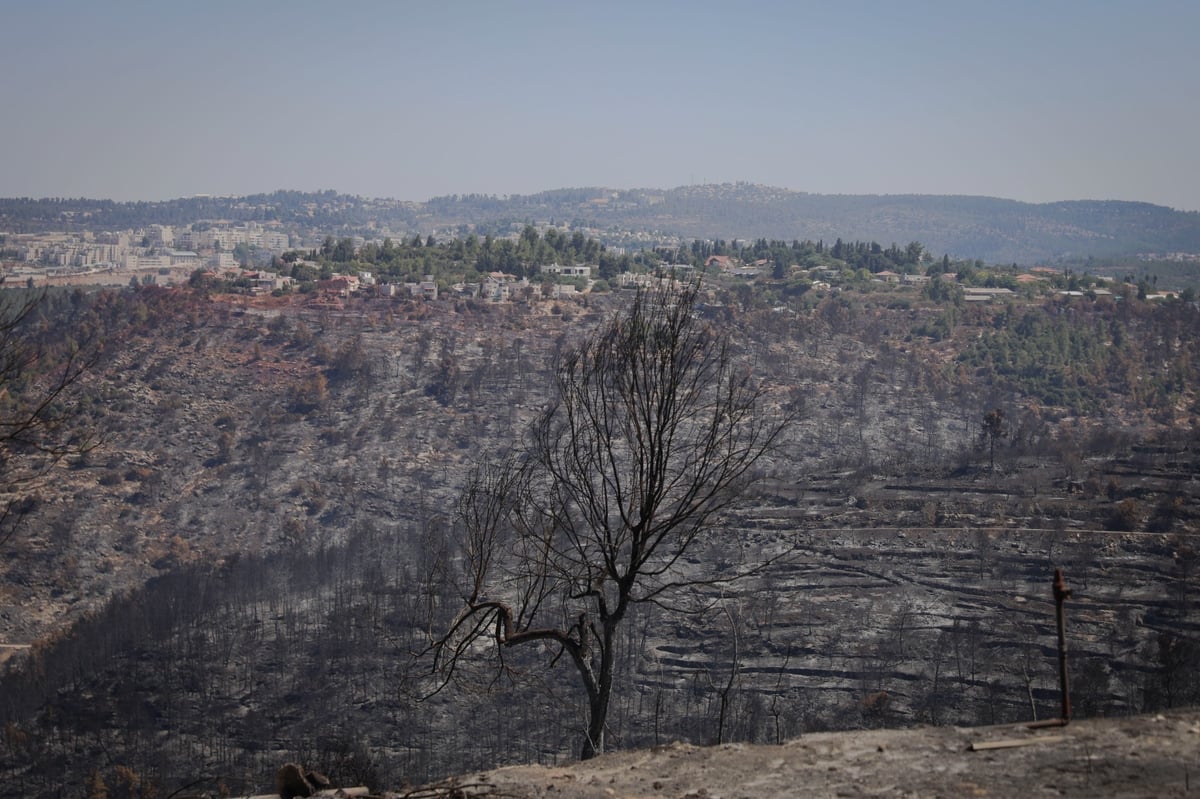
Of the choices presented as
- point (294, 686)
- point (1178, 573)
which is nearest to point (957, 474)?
point (1178, 573)

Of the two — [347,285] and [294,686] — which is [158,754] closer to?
[294,686]

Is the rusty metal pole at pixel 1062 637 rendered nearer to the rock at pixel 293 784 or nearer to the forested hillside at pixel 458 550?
the forested hillside at pixel 458 550

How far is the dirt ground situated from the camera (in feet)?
22.0

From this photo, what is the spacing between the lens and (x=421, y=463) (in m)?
81.4

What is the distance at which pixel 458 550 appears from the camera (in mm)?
62625

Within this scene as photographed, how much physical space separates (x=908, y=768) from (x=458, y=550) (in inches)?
2229

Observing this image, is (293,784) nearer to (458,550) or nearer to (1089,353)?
(458,550)

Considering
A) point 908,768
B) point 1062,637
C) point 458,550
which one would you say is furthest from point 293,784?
point 458,550

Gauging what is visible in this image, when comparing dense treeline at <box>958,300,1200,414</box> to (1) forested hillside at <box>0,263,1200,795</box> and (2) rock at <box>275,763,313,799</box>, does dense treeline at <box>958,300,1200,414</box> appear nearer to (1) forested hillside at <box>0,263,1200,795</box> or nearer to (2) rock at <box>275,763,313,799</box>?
(1) forested hillside at <box>0,263,1200,795</box>

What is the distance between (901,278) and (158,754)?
101968 millimetres

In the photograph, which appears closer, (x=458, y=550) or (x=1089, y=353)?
(x=458, y=550)

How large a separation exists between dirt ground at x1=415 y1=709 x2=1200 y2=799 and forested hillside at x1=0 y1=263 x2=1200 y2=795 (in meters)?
0.84

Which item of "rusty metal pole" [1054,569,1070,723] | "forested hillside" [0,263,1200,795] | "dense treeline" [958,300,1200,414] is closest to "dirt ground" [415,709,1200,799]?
"rusty metal pole" [1054,569,1070,723]

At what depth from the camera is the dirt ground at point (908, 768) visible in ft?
22.0
